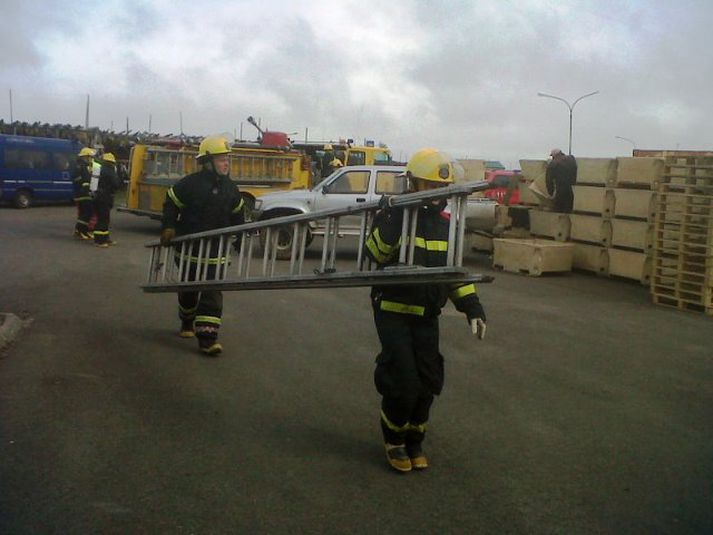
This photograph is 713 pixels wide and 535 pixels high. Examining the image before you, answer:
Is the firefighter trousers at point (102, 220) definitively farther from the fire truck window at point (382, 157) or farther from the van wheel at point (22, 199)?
the fire truck window at point (382, 157)

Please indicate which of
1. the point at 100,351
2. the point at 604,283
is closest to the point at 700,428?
the point at 100,351

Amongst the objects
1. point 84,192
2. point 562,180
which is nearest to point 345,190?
point 562,180

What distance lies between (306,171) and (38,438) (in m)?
14.3

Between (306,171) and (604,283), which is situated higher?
(306,171)

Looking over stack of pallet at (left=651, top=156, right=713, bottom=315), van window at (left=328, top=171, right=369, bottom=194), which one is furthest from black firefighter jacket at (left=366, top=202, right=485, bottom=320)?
van window at (left=328, top=171, right=369, bottom=194)

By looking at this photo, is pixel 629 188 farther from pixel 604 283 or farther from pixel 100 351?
pixel 100 351

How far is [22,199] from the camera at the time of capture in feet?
78.4

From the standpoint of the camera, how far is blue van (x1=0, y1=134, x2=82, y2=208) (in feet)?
75.5

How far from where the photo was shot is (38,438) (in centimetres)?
505

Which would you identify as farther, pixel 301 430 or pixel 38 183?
pixel 38 183

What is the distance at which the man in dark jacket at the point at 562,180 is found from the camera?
14562mm

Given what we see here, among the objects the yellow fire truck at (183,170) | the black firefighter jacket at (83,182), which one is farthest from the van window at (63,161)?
the black firefighter jacket at (83,182)

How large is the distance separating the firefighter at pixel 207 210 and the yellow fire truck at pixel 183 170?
31.9ft

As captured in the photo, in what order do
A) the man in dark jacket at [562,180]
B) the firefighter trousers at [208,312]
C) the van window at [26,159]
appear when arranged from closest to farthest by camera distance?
the firefighter trousers at [208,312] < the man in dark jacket at [562,180] < the van window at [26,159]
